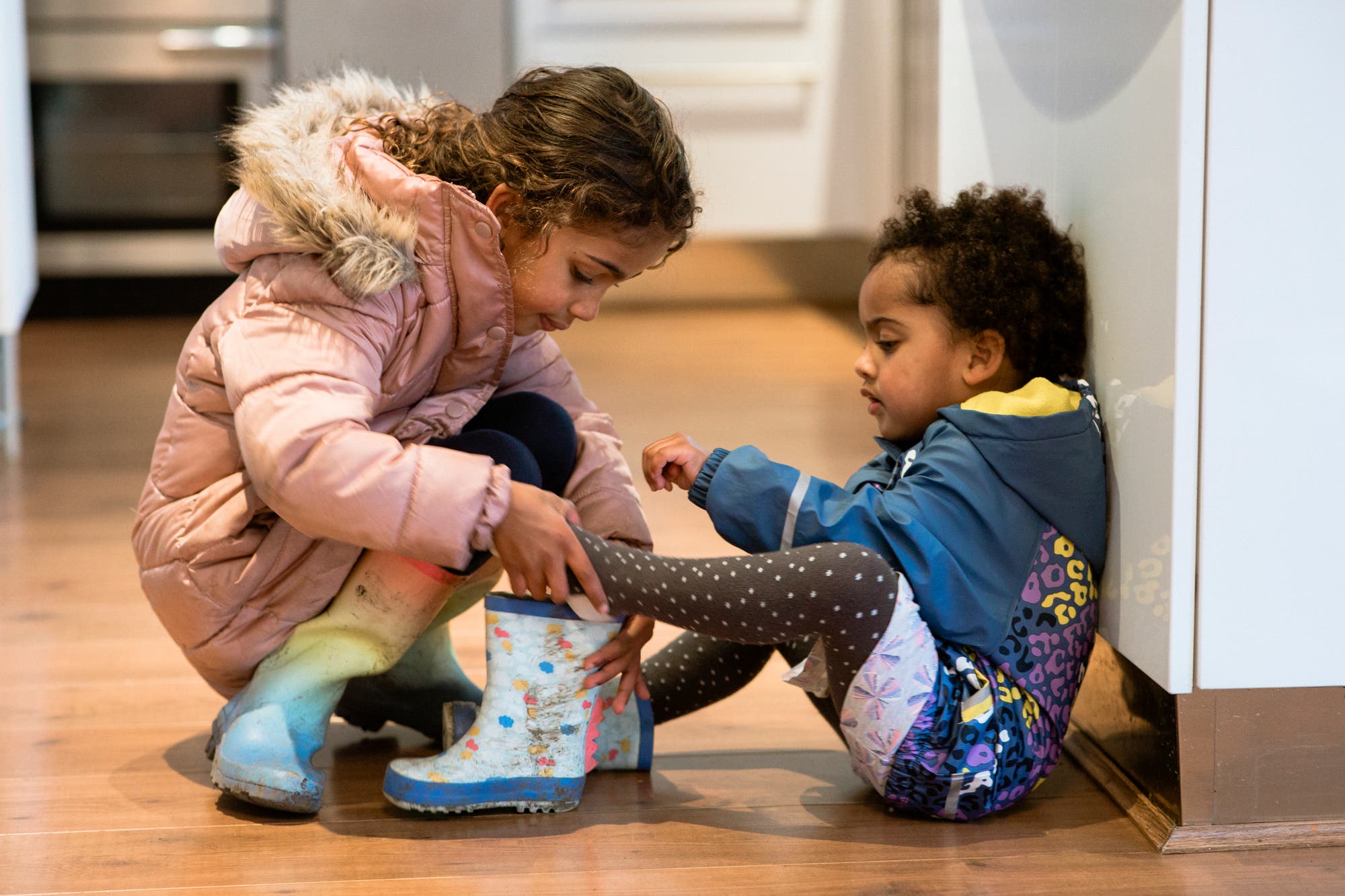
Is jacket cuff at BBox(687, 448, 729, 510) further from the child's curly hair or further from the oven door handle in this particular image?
the oven door handle

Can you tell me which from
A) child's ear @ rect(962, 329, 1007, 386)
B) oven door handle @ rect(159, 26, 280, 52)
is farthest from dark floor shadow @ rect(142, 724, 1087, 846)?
oven door handle @ rect(159, 26, 280, 52)

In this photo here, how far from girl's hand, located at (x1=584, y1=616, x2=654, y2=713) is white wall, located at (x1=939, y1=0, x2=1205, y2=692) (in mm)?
339

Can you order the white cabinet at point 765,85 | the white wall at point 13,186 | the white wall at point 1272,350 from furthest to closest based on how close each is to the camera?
the white cabinet at point 765,85
the white wall at point 13,186
the white wall at point 1272,350

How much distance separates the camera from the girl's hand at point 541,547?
0.98m

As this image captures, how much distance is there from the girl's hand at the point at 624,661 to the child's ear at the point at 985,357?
311 millimetres

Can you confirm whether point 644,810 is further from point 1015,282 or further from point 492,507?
point 1015,282

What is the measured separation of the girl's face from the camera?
41.8 inches

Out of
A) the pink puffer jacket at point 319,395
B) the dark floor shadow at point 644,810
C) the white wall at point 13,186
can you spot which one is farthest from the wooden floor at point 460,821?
the white wall at point 13,186

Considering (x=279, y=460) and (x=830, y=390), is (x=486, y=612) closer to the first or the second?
(x=279, y=460)

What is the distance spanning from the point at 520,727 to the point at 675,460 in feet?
0.75

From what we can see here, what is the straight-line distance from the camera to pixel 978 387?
1130mm

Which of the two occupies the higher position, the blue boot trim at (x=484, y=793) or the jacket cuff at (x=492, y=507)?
the jacket cuff at (x=492, y=507)

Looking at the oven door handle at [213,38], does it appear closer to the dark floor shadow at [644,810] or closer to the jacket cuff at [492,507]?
the dark floor shadow at [644,810]

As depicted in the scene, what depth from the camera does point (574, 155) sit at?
104 centimetres
